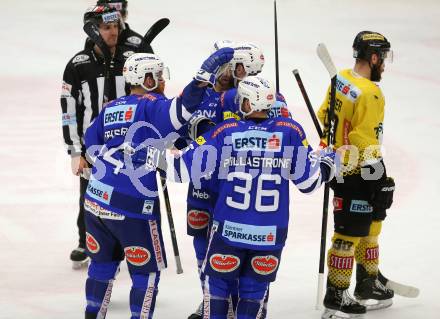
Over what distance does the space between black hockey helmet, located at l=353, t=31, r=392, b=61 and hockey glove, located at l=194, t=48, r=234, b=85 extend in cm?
112

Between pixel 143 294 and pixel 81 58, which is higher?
pixel 81 58

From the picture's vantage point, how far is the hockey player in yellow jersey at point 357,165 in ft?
21.0

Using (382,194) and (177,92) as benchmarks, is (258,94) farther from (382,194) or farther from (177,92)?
(177,92)

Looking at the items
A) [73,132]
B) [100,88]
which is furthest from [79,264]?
[100,88]

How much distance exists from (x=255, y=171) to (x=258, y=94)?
40cm

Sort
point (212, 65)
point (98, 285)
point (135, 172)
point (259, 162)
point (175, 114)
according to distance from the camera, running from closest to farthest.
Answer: point (259, 162)
point (212, 65)
point (175, 114)
point (135, 172)
point (98, 285)

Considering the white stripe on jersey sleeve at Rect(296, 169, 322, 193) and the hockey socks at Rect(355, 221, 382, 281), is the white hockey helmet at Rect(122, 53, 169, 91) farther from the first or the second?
the hockey socks at Rect(355, 221, 382, 281)

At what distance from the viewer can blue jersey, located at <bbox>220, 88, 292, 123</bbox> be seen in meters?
6.11

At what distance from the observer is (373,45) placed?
648 centimetres

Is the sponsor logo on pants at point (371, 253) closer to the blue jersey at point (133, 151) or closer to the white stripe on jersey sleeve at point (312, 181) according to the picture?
the white stripe on jersey sleeve at point (312, 181)

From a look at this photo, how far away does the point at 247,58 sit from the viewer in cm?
630

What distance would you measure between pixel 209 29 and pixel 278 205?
8.05m

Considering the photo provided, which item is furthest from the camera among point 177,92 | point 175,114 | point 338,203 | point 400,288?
point 177,92

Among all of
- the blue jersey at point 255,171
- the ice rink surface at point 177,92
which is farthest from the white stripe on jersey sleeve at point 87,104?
the blue jersey at point 255,171
